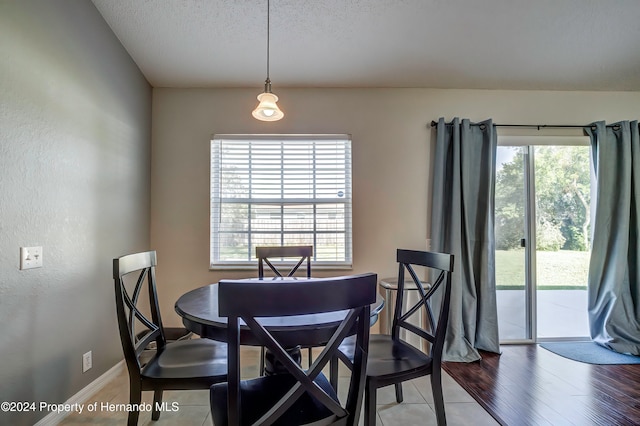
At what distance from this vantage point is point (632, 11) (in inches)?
78.4

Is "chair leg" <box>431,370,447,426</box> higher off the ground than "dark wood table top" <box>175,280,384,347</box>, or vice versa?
"dark wood table top" <box>175,280,384,347</box>

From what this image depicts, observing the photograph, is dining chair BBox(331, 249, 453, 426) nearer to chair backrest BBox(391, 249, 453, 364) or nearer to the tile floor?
chair backrest BBox(391, 249, 453, 364)

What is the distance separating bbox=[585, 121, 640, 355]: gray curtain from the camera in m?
2.71

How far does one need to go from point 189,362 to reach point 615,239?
3.70 metres

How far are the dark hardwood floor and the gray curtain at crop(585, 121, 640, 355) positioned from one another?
44cm

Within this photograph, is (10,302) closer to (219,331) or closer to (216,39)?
(219,331)

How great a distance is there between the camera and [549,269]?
2930 mm

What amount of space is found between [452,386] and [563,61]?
2815 mm

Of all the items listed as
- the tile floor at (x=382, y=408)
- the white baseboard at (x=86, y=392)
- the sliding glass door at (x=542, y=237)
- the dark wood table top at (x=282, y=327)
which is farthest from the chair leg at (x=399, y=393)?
the white baseboard at (x=86, y=392)

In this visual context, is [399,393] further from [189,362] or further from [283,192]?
[283,192]

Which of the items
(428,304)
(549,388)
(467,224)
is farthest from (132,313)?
(549,388)

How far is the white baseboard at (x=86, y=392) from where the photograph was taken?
1.63 metres

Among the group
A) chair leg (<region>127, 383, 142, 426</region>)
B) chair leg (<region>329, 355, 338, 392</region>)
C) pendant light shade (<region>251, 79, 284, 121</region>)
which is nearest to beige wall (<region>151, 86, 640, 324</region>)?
pendant light shade (<region>251, 79, 284, 121</region>)

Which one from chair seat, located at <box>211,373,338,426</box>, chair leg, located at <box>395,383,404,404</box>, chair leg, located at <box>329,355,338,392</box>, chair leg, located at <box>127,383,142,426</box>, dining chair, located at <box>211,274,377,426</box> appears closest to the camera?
dining chair, located at <box>211,274,377,426</box>
